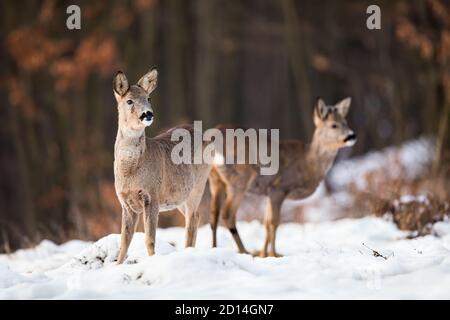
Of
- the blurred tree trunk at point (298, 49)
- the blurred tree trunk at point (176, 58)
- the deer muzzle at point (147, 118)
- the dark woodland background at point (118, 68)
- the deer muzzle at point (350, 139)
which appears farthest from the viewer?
the blurred tree trunk at point (176, 58)

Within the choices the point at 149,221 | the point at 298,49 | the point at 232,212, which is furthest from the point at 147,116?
the point at 298,49

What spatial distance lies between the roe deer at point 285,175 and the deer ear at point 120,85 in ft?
8.59

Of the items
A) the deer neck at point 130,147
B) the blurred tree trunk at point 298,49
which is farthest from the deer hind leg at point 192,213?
the blurred tree trunk at point 298,49

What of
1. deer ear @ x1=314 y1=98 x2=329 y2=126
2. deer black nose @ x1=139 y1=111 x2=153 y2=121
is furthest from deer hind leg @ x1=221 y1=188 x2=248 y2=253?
deer black nose @ x1=139 y1=111 x2=153 y2=121

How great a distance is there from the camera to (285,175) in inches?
433

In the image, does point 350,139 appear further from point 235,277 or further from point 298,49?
point 298,49

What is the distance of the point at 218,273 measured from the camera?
6406 mm

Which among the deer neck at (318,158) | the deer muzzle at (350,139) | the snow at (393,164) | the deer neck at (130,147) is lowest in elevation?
the snow at (393,164)

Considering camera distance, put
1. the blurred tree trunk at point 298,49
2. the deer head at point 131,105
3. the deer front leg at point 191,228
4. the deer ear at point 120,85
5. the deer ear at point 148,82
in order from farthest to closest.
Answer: the blurred tree trunk at point 298,49 < the deer front leg at point 191,228 < the deer ear at point 148,82 < the deer ear at point 120,85 < the deer head at point 131,105

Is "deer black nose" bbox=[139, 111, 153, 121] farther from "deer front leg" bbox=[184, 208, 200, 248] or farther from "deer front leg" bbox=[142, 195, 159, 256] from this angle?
"deer front leg" bbox=[184, 208, 200, 248]

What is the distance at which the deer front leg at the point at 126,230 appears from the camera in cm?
758

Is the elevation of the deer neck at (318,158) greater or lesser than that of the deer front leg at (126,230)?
greater

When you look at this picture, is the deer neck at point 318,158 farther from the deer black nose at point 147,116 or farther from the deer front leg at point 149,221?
the deer black nose at point 147,116

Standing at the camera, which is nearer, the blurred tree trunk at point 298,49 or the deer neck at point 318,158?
the deer neck at point 318,158
